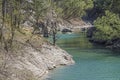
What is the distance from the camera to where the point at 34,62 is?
4688cm

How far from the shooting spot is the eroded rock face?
36.6 meters

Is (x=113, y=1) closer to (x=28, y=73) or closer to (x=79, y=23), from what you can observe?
(x=28, y=73)

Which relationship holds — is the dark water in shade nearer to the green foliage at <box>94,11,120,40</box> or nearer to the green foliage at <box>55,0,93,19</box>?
the green foliage at <box>55,0,93,19</box>

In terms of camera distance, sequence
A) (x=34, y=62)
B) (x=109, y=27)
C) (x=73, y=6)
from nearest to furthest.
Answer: (x=34, y=62) < (x=73, y=6) < (x=109, y=27)

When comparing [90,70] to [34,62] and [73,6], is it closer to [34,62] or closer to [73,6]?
[34,62]

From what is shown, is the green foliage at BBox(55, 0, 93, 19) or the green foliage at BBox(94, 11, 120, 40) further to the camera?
the green foliage at BBox(94, 11, 120, 40)

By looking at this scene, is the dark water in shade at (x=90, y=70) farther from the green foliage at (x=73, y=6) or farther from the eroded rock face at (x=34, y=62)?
the green foliage at (x=73, y=6)

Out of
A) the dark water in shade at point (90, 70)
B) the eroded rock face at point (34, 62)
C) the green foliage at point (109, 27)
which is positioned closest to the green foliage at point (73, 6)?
the green foliage at point (109, 27)

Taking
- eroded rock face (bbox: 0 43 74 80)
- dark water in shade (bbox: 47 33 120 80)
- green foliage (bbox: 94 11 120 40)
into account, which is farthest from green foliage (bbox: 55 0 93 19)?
eroded rock face (bbox: 0 43 74 80)

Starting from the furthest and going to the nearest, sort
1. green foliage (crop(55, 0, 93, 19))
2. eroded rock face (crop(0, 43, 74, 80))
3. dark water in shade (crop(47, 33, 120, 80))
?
green foliage (crop(55, 0, 93, 19)) → dark water in shade (crop(47, 33, 120, 80)) → eroded rock face (crop(0, 43, 74, 80))

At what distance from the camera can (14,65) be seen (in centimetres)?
4109

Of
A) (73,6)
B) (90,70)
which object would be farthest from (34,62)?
(73,6)

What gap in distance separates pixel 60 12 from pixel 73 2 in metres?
8.17

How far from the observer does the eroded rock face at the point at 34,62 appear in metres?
36.6
